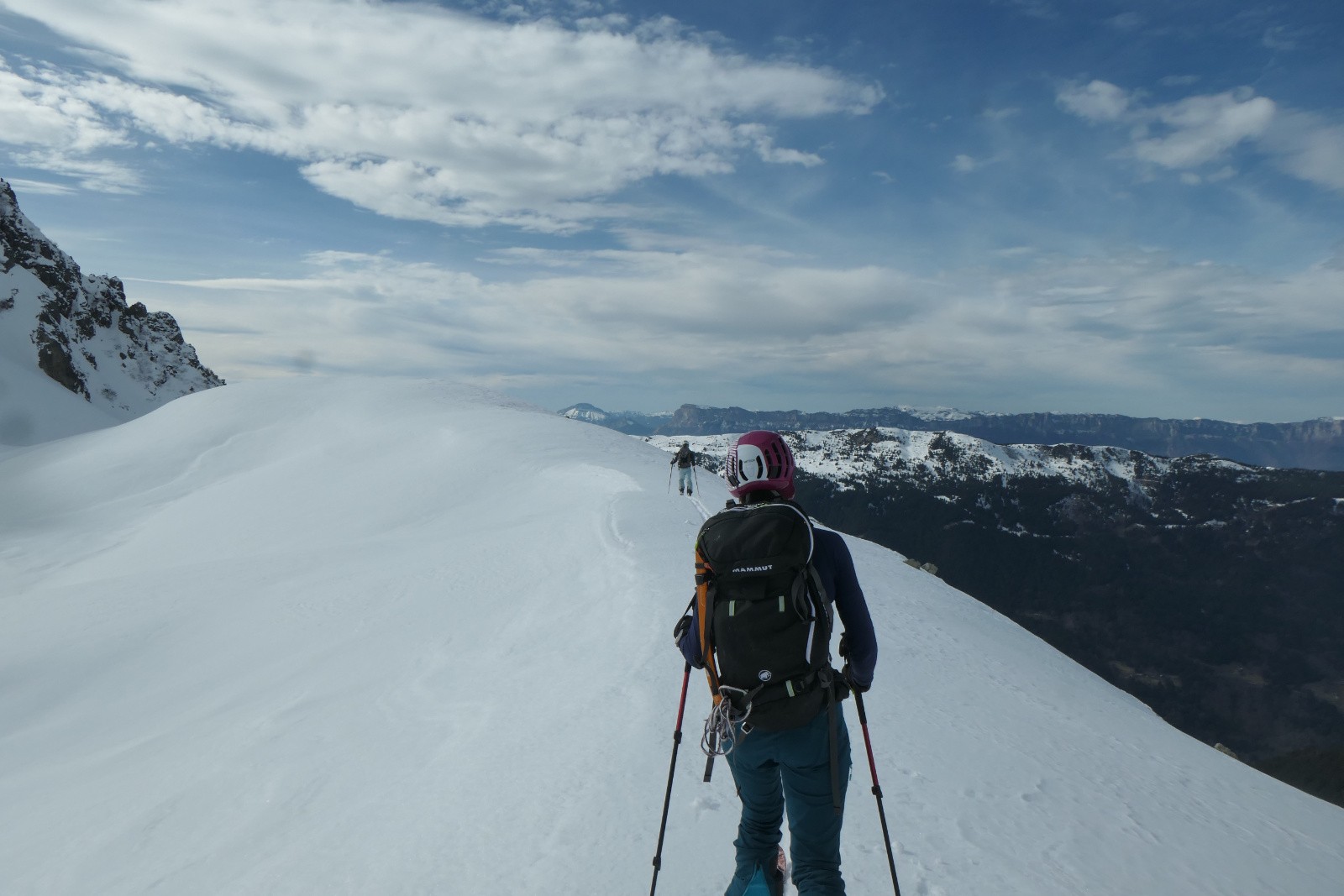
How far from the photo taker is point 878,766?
25.0 feet

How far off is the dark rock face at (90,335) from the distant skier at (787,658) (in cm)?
14853

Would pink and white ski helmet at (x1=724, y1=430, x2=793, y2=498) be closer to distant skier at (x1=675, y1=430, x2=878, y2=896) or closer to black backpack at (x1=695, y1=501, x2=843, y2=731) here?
distant skier at (x1=675, y1=430, x2=878, y2=896)

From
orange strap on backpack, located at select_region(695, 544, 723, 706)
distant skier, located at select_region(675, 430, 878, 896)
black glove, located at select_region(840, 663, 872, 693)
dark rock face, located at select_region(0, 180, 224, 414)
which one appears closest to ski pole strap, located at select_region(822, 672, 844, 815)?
distant skier, located at select_region(675, 430, 878, 896)

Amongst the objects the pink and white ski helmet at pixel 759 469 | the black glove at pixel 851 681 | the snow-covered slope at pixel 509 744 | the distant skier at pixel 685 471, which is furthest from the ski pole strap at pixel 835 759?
the distant skier at pixel 685 471

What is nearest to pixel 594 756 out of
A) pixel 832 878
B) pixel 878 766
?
pixel 878 766

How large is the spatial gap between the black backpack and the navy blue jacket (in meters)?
0.12

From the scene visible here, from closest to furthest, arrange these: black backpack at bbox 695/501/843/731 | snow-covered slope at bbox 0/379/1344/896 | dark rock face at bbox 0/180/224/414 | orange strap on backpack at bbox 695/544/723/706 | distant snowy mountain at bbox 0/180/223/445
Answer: black backpack at bbox 695/501/843/731, orange strap on backpack at bbox 695/544/723/706, snow-covered slope at bbox 0/379/1344/896, distant snowy mountain at bbox 0/180/223/445, dark rock face at bbox 0/180/224/414

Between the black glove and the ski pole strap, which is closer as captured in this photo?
the ski pole strap

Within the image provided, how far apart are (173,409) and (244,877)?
49850mm

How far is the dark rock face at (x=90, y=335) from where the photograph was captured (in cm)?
11731

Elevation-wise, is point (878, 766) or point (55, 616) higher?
point (878, 766)

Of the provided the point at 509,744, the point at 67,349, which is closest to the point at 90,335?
the point at 67,349

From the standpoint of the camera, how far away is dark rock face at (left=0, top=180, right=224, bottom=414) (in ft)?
385

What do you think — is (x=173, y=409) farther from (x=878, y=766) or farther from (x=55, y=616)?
(x=878, y=766)
